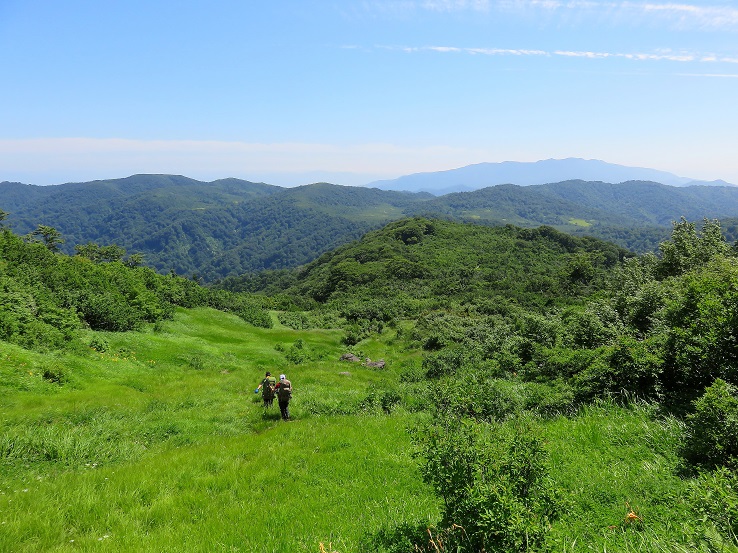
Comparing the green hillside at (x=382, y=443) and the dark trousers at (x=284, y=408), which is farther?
the dark trousers at (x=284, y=408)

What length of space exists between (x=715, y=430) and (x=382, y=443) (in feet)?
25.3

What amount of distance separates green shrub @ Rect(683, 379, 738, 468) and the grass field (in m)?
0.62

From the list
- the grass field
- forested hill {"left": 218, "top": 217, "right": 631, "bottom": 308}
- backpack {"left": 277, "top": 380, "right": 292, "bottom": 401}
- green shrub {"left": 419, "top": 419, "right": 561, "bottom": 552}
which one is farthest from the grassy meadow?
forested hill {"left": 218, "top": 217, "right": 631, "bottom": 308}

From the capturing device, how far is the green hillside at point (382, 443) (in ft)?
17.5

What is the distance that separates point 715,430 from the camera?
7.04 metres

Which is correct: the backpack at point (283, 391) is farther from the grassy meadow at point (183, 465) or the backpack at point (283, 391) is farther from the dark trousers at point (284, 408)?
the grassy meadow at point (183, 465)

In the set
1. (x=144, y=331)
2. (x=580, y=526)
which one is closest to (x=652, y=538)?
(x=580, y=526)

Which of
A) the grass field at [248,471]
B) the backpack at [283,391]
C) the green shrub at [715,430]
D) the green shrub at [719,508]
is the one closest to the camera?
the green shrub at [719,508]

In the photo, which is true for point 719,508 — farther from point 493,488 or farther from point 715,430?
point 715,430

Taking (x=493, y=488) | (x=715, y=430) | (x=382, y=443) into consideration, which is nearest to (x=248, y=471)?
(x=382, y=443)

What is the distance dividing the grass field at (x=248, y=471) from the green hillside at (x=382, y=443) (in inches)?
2.0

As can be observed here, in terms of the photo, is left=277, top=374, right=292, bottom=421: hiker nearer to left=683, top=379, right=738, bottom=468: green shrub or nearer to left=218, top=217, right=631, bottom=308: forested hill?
left=683, top=379, right=738, bottom=468: green shrub

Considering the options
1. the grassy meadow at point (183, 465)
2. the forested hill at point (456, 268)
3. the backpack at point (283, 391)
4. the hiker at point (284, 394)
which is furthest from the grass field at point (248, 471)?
the forested hill at point (456, 268)

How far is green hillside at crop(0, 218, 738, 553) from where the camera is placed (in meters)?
5.33
